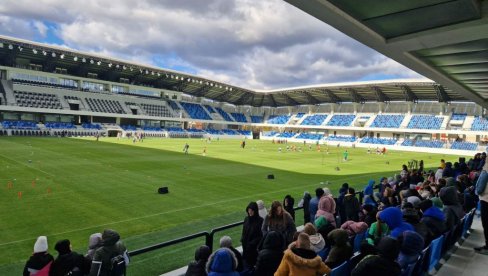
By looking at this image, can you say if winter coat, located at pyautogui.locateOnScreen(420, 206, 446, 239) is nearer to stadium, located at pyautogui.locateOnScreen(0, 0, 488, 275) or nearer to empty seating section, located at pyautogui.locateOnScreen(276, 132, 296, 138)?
stadium, located at pyautogui.locateOnScreen(0, 0, 488, 275)

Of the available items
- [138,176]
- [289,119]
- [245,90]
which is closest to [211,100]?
[245,90]

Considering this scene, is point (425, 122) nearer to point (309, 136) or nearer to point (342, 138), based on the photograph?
point (342, 138)

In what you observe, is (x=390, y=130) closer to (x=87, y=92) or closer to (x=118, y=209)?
(x=87, y=92)

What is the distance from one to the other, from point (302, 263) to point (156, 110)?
262 ft

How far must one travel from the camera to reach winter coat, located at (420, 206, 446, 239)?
6703 mm

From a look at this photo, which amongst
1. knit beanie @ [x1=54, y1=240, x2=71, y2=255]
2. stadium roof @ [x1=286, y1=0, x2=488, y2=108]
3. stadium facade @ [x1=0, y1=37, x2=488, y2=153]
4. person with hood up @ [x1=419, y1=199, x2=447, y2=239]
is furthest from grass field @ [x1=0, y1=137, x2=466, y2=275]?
stadium facade @ [x1=0, y1=37, x2=488, y2=153]

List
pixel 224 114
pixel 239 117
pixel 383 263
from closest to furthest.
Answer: pixel 383 263 → pixel 224 114 → pixel 239 117

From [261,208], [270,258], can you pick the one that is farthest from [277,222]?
[270,258]

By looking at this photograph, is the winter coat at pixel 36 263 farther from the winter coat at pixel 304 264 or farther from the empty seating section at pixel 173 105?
the empty seating section at pixel 173 105

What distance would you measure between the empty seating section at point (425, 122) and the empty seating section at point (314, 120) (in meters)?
21.3

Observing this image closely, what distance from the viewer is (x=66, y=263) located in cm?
483

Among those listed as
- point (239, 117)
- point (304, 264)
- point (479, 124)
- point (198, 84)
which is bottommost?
point (304, 264)

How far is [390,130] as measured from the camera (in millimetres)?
72312

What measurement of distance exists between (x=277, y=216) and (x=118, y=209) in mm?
9169
